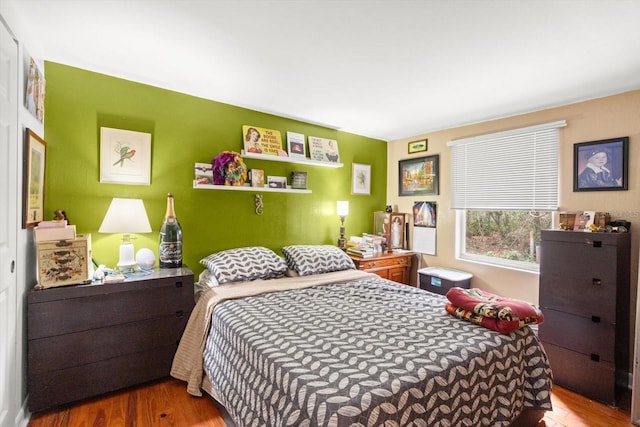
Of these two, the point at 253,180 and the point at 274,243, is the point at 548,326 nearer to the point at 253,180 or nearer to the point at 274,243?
the point at 274,243

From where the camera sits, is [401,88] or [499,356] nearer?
[499,356]

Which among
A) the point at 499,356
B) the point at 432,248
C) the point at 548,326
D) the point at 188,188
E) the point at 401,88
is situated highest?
the point at 401,88

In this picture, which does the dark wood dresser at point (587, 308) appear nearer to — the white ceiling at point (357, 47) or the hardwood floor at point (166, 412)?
the hardwood floor at point (166, 412)

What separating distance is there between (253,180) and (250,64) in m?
1.19

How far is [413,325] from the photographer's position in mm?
1792

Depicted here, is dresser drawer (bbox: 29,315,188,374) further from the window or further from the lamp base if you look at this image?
the window

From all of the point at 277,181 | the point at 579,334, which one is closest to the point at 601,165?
the point at 579,334

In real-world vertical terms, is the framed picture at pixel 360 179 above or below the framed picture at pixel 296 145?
below

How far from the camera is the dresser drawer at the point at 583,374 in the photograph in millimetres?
2197

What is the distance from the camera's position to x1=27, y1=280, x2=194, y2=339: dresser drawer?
189 centimetres

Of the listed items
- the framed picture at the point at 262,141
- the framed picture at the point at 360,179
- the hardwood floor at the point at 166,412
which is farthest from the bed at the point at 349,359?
the framed picture at the point at 360,179

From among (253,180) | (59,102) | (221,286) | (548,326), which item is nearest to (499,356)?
(548,326)

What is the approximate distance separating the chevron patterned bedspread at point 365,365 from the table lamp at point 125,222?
840mm

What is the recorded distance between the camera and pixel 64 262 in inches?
77.8
